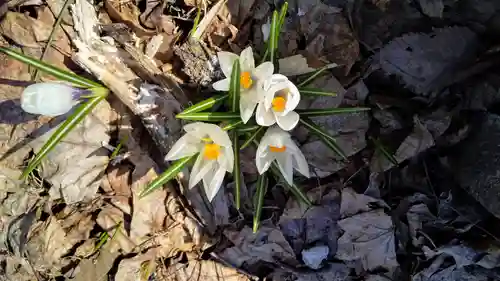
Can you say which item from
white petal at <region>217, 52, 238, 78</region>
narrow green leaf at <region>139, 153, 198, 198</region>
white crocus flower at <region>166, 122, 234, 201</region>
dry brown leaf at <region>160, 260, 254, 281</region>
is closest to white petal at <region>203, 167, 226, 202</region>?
white crocus flower at <region>166, 122, 234, 201</region>

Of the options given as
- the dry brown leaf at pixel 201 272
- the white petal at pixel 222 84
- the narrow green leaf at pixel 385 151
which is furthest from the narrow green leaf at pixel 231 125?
the dry brown leaf at pixel 201 272

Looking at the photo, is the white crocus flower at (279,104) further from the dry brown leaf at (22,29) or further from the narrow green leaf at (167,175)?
the dry brown leaf at (22,29)

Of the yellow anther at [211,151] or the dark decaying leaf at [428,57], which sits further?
the dark decaying leaf at [428,57]

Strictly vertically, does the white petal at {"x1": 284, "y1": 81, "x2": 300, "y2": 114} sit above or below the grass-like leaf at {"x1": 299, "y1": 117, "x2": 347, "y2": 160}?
above

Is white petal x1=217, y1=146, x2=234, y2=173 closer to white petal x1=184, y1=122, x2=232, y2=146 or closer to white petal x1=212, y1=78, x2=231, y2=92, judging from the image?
white petal x1=184, y1=122, x2=232, y2=146

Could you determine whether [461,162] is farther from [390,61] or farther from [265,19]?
[265,19]
